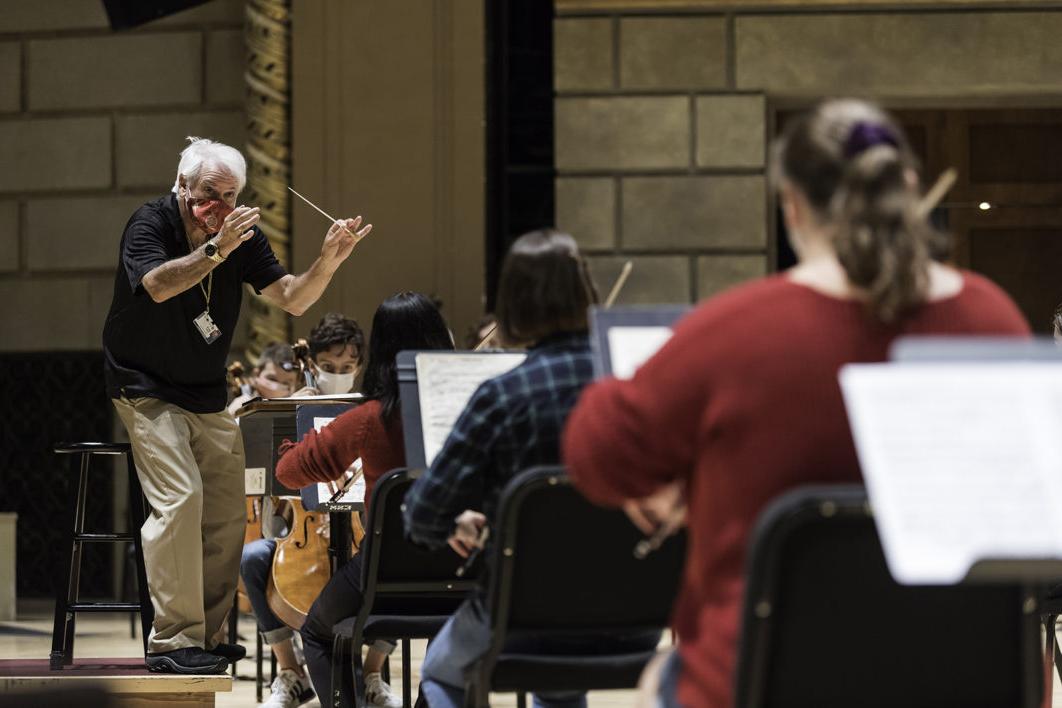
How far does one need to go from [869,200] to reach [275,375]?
561 cm

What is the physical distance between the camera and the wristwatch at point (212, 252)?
4.31m

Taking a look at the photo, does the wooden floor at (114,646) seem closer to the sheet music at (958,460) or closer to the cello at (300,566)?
the cello at (300,566)

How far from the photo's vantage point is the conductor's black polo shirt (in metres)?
4.52

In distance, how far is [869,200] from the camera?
1877mm

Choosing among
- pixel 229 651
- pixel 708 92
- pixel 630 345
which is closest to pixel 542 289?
pixel 630 345

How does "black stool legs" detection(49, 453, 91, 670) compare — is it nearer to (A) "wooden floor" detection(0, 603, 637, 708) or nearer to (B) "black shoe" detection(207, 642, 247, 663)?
(B) "black shoe" detection(207, 642, 247, 663)

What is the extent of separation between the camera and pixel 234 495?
4.72 m

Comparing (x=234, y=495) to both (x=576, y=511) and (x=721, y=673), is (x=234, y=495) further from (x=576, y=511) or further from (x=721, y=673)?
(x=721, y=673)

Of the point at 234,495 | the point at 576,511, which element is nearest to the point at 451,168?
the point at 234,495

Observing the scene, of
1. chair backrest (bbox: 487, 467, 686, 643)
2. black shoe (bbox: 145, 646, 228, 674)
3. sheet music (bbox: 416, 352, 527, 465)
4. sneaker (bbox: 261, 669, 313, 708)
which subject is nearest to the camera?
chair backrest (bbox: 487, 467, 686, 643)

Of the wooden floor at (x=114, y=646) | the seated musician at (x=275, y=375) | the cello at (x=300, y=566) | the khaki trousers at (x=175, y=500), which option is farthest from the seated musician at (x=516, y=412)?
the seated musician at (x=275, y=375)

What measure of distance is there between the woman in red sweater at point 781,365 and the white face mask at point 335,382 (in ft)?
14.3

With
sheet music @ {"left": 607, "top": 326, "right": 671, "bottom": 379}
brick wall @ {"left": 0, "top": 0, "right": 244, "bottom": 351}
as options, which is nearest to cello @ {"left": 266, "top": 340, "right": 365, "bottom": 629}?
sheet music @ {"left": 607, "top": 326, "right": 671, "bottom": 379}

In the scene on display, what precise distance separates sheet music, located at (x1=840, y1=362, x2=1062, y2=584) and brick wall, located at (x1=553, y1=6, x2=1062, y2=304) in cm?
683
